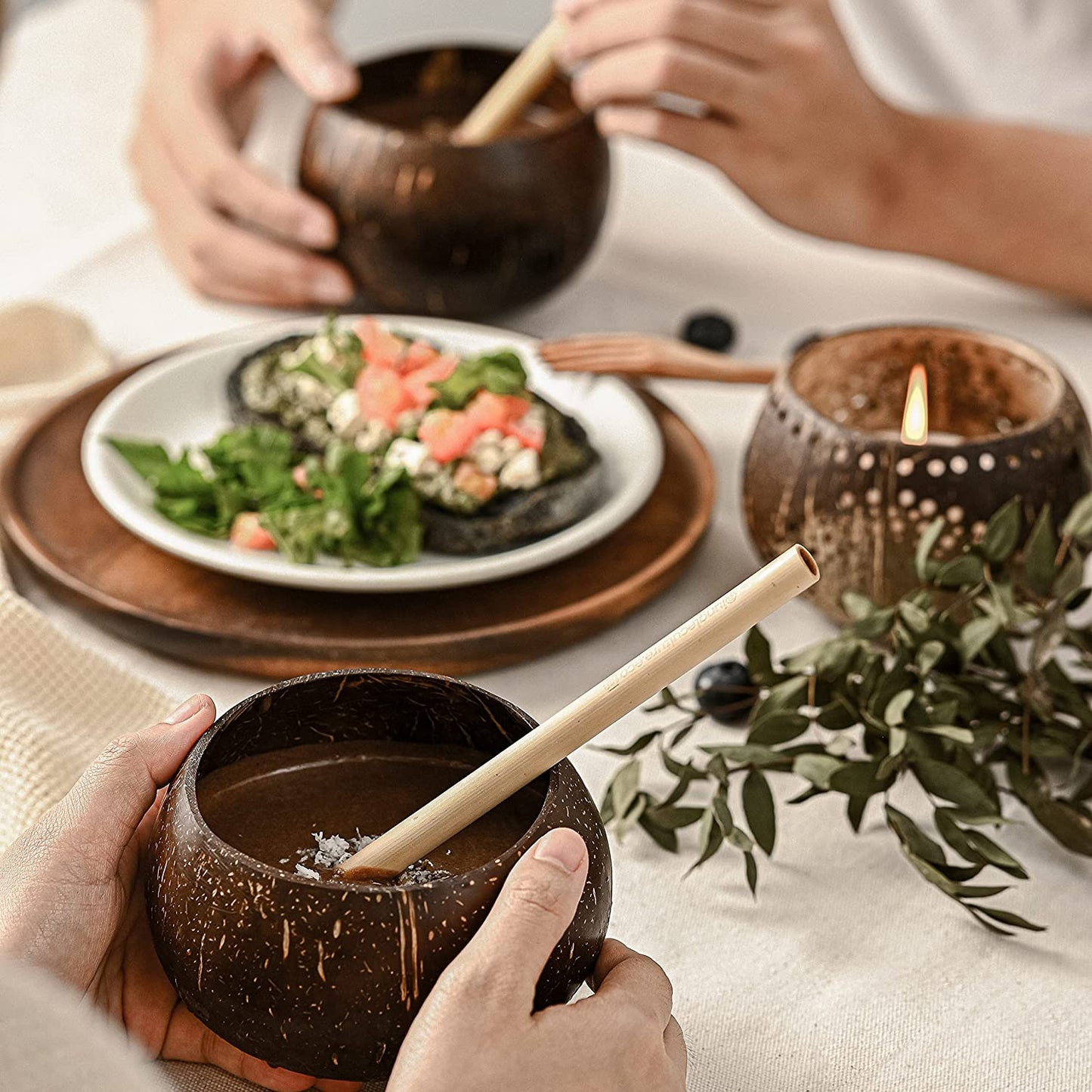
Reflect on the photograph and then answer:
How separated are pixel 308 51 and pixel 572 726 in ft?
3.35

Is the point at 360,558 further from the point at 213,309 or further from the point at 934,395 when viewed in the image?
the point at 213,309

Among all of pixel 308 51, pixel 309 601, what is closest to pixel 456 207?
pixel 308 51

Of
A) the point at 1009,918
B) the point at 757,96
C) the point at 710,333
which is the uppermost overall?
the point at 757,96

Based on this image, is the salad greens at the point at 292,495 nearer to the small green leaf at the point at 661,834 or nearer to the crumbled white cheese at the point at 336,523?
the crumbled white cheese at the point at 336,523

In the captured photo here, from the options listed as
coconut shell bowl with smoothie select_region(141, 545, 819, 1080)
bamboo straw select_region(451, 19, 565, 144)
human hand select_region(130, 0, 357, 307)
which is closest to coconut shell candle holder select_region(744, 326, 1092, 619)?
coconut shell bowl with smoothie select_region(141, 545, 819, 1080)

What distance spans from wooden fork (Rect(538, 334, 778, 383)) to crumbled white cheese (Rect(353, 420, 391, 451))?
0.20m

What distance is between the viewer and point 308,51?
4.65 feet

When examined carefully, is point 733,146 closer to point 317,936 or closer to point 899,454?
point 899,454

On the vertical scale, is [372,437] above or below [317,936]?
below

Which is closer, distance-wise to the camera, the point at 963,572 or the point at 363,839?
the point at 363,839

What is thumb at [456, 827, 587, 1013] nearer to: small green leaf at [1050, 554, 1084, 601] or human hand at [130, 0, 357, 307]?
small green leaf at [1050, 554, 1084, 601]

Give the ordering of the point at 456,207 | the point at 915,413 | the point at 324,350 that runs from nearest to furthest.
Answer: the point at 915,413, the point at 324,350, the point at 456,207

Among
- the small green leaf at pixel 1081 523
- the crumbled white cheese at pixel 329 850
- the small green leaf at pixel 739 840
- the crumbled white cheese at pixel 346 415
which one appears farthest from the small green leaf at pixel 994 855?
the crumbled white cheese at pixel 346 415

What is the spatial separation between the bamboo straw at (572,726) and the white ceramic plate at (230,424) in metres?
0.38
